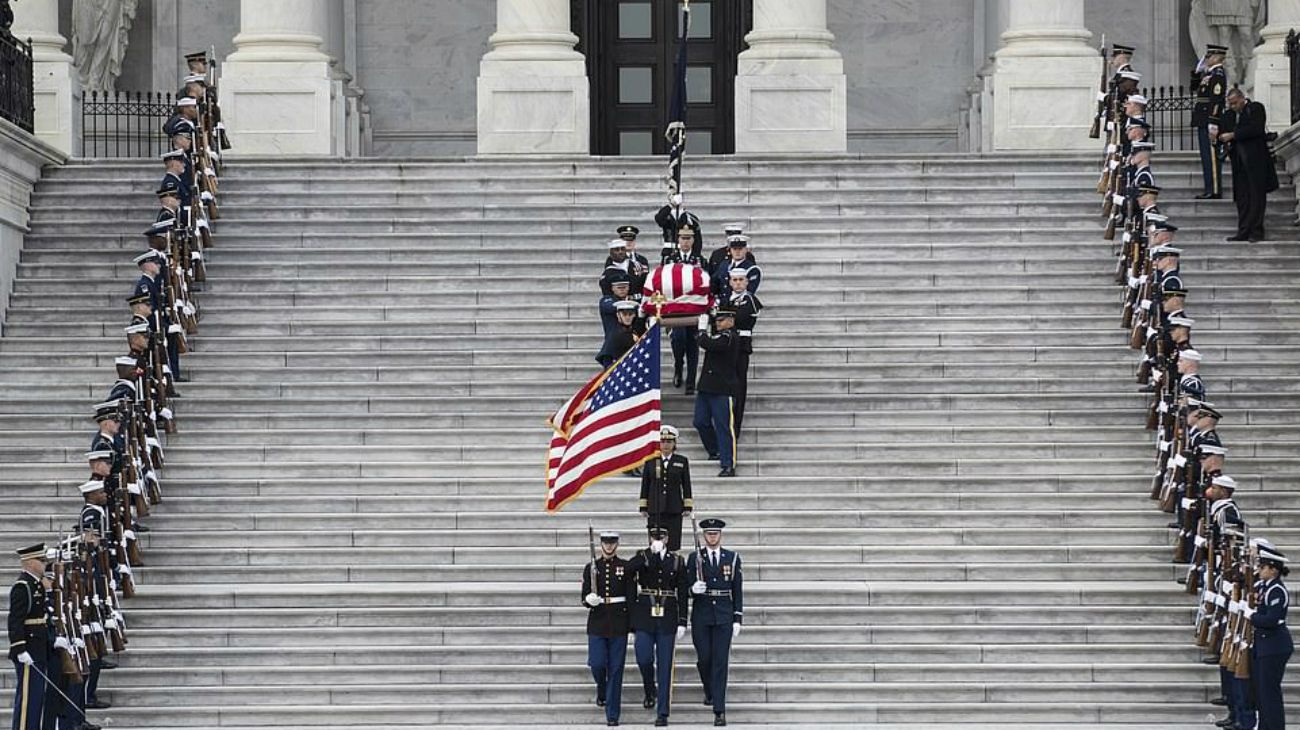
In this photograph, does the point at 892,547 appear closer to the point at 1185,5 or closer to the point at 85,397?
the point at 85,397

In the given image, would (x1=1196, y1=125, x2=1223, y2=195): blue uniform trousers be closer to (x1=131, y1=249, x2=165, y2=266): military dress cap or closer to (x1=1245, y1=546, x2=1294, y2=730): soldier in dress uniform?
(x1=1245, y1=546, x2=1294, y2=730): soldier in dress uniform

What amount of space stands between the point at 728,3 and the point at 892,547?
58.2 feet

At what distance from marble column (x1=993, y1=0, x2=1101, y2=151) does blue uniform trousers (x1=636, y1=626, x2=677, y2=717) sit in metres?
14.2

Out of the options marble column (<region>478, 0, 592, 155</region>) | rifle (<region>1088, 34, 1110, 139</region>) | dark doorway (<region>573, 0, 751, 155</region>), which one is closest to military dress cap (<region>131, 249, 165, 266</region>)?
marble column (<region>478, 0, 592, 155</region>)

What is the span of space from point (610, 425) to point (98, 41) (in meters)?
20.0

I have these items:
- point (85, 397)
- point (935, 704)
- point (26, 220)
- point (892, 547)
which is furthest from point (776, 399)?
point (26, 220)

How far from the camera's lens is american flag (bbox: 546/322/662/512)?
25.0 meters

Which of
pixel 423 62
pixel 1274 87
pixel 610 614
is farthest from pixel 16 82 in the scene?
pixel 1274 87

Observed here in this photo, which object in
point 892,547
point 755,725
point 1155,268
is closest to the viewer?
point 755,725

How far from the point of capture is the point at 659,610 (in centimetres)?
2491

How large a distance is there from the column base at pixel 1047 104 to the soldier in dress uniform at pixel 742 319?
896 cm

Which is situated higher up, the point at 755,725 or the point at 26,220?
Result: the point at 26,220

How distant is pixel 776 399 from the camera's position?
99.7ft

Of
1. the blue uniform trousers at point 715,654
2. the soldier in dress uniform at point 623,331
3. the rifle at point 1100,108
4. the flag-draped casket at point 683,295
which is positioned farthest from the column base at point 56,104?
the blue uniform trousers at point 715,654
